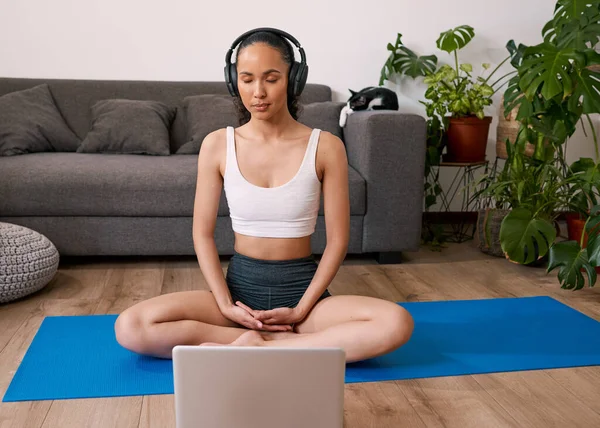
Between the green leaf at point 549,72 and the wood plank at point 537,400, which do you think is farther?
the green leaf at point 549,72

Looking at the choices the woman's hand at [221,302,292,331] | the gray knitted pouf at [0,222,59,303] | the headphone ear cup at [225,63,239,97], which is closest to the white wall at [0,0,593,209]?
the gray knitted pouf at [0,222,59,303]

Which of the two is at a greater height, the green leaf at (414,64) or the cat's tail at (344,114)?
the green leaf at (414,64)

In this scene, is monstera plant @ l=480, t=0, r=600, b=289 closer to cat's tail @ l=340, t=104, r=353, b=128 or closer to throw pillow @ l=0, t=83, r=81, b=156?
cat's tail @ l=340, t=104, r=353, b=128

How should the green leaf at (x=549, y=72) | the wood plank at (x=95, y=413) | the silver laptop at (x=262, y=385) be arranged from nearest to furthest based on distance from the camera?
1. the silver laptop at (x=262, y=385)
2. the wood plank at (x=95, y=413)
3. the green leaf at (x=549, y=72)

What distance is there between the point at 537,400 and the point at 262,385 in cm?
86

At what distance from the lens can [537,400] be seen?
1636 mm

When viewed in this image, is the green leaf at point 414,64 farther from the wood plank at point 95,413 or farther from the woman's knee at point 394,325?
the wood plank at point 95,413

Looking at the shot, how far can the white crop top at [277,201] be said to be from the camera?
5.84 ft

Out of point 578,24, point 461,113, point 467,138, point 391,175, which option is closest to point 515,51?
point 461,113

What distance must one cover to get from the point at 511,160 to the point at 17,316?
6.76ft

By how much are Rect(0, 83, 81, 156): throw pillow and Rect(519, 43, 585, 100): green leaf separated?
2.05 metres

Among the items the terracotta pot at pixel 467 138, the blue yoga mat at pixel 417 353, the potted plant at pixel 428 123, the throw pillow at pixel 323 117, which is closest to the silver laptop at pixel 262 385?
the blue yoga mat at pixel 417 353

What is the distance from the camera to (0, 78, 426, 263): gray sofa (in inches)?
106

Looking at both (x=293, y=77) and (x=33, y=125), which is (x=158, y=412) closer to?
(x=293, y=77)
